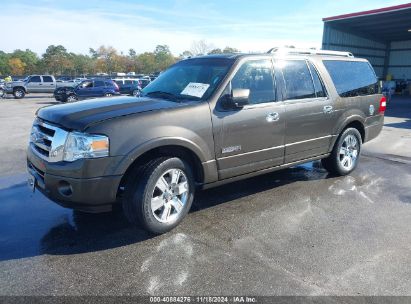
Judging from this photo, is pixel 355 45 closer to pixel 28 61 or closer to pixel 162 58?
pixel 162 58

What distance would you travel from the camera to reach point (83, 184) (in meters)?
3.30

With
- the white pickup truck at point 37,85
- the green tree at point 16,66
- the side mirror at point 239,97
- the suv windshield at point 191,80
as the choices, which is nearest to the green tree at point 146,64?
the green tree at point 16,66

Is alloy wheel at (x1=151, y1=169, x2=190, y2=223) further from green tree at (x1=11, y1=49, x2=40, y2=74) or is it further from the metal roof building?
green tree at (x1=11, y1=49, x2=40, y2=74)

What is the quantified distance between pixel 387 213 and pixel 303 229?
130cm

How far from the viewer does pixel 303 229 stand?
4.01 m

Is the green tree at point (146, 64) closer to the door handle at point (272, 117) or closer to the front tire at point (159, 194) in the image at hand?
the door handle at point (272, 117)

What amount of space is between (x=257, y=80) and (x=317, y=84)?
1.22 metres

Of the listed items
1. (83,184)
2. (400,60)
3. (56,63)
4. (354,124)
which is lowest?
(400,60)

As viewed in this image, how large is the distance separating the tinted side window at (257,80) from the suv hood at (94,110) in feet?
2.82

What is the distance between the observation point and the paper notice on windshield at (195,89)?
13.8ft

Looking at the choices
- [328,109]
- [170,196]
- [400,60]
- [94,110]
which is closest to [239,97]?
[170,196]

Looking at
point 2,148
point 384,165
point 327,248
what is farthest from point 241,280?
point 2,148

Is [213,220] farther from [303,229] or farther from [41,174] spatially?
[41,174]

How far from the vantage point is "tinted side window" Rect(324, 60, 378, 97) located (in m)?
5.59
